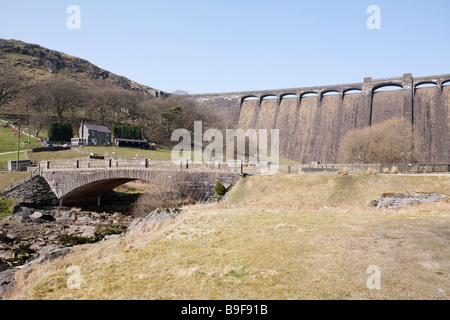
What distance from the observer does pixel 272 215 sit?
21.3 meters

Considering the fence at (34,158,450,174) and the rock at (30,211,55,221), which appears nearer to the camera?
the fence at (34,158,450,174)

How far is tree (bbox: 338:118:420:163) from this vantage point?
169 feet

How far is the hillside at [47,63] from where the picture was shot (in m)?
168

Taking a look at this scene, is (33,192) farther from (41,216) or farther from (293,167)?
(293,167)

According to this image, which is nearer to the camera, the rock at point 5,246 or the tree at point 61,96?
the rock at point 5,246

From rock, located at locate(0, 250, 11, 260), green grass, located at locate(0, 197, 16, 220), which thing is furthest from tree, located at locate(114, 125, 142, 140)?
rock, located at locate(0, 250, 11, 260)

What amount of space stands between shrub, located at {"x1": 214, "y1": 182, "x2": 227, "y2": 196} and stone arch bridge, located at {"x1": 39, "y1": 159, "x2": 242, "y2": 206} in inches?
32.2

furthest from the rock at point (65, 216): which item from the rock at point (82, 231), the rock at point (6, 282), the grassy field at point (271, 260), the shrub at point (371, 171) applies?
the shrub at point (371, 171)

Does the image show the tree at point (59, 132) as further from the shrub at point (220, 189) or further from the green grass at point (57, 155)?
the shrub at point (220, 189)

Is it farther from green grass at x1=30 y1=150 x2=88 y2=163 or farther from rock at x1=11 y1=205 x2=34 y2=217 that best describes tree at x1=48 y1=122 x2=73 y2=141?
rock at x1=11 y1=205 x2=34 y2=217

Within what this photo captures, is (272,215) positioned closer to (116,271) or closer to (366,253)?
(366,253)

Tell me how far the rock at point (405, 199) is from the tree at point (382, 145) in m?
27.9
